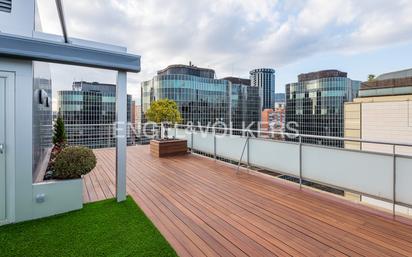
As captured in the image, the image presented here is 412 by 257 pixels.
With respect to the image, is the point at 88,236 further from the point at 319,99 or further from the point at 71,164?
the point at 319,99

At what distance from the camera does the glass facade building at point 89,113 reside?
8461mm

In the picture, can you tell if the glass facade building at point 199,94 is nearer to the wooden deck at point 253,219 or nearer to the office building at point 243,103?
the office building at point 243,103

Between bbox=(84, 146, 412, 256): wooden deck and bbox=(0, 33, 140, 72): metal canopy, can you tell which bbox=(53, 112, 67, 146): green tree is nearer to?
bbox=(84, 146, 412, 256): wooden deck

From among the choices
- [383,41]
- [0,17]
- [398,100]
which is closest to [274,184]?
[0,17]

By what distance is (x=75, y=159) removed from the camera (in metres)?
3.13

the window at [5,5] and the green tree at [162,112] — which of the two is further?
the green tree at [162,112]

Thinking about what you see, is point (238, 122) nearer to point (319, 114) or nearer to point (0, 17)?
point (319, 114)

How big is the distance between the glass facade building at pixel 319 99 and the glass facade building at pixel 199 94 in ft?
28.7

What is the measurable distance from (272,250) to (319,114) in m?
33.6

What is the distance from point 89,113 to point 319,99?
3171cm

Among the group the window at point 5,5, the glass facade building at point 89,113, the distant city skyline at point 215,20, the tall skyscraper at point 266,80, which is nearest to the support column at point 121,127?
the distant city skyline at point 215,20

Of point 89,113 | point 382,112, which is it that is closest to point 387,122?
point 382,112

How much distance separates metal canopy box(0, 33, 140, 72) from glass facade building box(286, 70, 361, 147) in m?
29.8

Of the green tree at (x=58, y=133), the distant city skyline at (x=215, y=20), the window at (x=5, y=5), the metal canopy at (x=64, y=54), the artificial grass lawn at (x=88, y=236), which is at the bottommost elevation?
the artificial grass lawn at (x=88, y=236)
